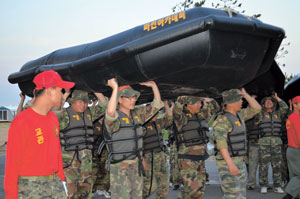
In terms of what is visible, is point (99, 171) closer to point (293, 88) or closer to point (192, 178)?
point (192, 178)

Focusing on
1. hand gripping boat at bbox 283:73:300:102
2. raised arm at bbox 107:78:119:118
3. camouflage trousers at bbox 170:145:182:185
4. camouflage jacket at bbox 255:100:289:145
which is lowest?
camouflage trousers at bbox 170:145:182:185

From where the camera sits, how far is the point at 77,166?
5438mm

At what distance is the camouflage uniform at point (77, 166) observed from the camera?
534cm

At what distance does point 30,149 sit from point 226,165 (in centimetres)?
282

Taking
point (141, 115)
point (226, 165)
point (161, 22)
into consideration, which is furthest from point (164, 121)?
point (161, 22)

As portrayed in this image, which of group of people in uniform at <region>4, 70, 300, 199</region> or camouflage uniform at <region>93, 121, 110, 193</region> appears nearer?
group of people in uniform at <region>4, 70, 300, 199</region>

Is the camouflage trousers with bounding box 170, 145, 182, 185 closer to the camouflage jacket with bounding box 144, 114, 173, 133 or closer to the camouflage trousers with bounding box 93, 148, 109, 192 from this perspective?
the camouflage trousers with bounding box 93, 148, 109, 192

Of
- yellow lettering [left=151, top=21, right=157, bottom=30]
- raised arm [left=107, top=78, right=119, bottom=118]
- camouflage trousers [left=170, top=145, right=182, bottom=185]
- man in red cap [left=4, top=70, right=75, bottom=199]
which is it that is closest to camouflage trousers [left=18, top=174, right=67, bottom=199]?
man in red cap [left=4, top=70, right=75, bottom=199]

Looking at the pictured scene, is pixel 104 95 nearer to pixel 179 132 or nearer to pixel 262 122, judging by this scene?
pixel 179 132

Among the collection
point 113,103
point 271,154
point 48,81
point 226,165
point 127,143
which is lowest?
point 271,154

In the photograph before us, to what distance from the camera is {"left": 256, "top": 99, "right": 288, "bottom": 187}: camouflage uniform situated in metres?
7.98

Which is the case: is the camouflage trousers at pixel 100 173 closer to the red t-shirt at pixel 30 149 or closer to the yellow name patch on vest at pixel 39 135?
the red t-shirt at pixel 30 149

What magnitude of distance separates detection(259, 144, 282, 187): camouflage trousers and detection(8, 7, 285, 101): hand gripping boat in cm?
364

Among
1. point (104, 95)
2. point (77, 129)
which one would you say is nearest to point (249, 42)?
point (104, 95)
